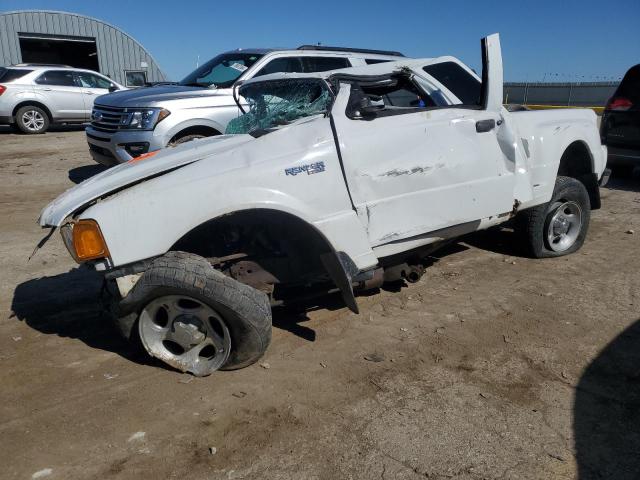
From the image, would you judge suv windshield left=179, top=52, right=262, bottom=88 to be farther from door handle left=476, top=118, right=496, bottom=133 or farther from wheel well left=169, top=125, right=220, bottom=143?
door handle left=476, top=118, right=496, bottom=133

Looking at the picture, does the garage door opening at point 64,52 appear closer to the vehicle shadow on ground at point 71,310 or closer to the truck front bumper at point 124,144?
the truck front bumper at point 124,144

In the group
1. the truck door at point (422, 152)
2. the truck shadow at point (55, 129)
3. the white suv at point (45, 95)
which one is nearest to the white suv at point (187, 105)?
the truck door at point (422, 152)

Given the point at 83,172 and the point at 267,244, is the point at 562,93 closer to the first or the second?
the point at 83,172

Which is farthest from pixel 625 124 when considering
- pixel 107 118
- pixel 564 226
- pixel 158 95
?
pixel 107 118

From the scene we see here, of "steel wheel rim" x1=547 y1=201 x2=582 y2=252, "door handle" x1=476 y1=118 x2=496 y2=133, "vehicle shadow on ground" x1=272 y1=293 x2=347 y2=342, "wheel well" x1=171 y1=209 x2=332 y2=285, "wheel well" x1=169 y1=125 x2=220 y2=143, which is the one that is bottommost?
"vehicle shadow on ground" x1=272 y1=293 x2=347 y2=342

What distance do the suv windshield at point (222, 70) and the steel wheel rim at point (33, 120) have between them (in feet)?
27.8

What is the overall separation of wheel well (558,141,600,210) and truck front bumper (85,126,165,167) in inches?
206

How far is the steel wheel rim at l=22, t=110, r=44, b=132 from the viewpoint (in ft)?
48.6

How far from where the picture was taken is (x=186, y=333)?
3.32 m

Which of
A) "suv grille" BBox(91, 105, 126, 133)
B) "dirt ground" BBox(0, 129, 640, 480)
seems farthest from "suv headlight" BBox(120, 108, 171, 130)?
"dirt ground" BBox(0, 129, 640, 480)

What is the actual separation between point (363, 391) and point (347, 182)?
1.34m

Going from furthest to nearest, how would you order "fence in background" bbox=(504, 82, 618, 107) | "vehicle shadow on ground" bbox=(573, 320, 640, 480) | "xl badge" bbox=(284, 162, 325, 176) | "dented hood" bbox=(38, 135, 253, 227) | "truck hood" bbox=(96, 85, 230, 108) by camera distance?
"fence in background" bbox=(504, 82, 618, 107) → "truck hood" bbox=(96, 85, 230, 108) → "xl badge" bbox=(284, 162, 325, 176) → "dented hood" bbox=(38, 135, 253, 227) → "vehicle shadow on ground" bbox=(573, 320, 640, 480)

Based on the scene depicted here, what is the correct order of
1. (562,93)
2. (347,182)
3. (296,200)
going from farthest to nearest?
1. (562,93)
2. (347,182)
3. (296,200)

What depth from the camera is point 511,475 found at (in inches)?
99.1
